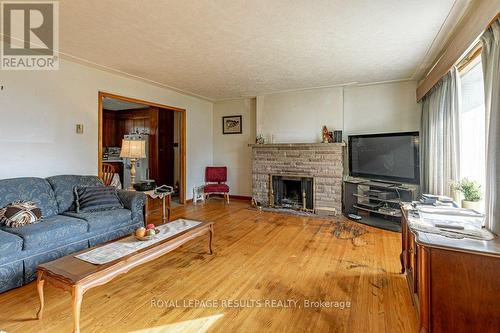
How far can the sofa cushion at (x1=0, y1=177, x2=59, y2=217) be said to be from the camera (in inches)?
102

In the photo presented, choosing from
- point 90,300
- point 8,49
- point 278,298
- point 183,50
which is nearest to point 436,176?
point 278,298

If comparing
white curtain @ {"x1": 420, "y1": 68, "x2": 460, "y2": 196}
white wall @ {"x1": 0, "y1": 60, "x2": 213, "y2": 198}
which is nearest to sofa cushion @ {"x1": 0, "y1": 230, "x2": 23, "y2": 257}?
white wall @ {"x1": 0, "y1": 60, "x2": 213, "y2": 198}

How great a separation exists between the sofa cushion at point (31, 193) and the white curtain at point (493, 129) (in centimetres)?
411

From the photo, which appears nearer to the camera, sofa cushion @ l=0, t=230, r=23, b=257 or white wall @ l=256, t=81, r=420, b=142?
sofa cushion @ l=0, t=230, r=23, b=257

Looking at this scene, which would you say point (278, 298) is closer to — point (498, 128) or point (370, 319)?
point (370, 319)

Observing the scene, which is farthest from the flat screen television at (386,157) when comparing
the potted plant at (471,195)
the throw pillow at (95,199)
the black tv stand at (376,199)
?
the throw pillow at (95,199)

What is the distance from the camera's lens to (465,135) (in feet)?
9.36

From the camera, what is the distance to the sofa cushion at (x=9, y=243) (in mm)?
2018

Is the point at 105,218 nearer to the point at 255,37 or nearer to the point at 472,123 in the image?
the point at 255,37

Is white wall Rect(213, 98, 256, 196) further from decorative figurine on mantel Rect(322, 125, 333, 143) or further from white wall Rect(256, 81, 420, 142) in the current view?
decorative figurine on mantel Rect(322, 125, 333, 143)

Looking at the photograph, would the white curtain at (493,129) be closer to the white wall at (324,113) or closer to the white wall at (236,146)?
the white wall at (324,113)

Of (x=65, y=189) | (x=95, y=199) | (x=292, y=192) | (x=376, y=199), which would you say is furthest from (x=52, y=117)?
(x=376, y=199)

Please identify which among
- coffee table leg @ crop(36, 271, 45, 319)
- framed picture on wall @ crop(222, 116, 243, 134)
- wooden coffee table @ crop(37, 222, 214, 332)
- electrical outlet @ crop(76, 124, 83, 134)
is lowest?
coffee table leg @ crop(36, 271, 45, 319)

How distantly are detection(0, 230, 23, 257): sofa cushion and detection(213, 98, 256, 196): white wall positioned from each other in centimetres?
444
